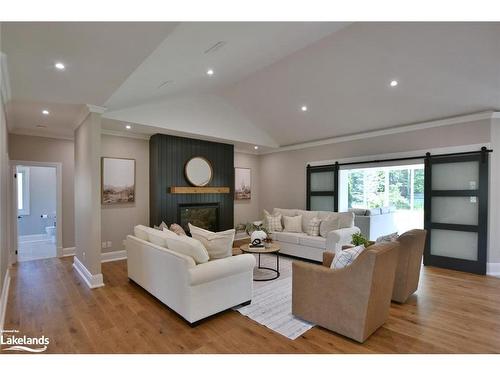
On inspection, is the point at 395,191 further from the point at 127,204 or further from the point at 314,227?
the point at 127,204

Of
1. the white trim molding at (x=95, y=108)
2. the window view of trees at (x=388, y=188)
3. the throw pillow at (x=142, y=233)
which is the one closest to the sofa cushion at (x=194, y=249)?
the throw pillow at (x=142, y=233)

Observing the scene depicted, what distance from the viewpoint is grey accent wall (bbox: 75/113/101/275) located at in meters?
3.73

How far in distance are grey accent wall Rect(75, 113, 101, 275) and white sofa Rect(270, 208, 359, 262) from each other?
321cm

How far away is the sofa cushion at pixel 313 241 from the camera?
15.7 feet

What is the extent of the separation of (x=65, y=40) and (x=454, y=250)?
6269 mm

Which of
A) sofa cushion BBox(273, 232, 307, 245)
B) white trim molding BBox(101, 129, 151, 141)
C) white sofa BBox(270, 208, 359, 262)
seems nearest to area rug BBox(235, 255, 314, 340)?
white sofa BBox(270, 208, 359, 262)

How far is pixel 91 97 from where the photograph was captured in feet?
11.2

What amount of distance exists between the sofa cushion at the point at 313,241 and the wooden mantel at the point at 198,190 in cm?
236

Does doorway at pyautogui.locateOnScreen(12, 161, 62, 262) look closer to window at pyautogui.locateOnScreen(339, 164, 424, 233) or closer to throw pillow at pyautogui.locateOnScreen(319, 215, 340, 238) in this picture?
throw pillow at pyautogui.locateOnScreen(319, 215, 340, 238)

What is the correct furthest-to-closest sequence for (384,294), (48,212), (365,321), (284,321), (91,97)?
1. (48,212)
2. (91,97)
3. (284,321)
4. (384,294)
5. (365,321)

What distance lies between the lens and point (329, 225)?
502cm
